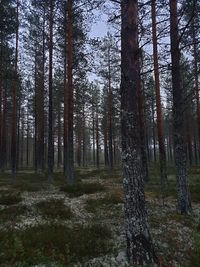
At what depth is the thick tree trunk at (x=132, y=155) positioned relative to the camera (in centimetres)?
652

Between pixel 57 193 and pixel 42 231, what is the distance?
7141 mm

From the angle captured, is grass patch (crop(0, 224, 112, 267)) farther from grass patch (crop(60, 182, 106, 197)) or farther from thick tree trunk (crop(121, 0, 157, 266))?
grass patch (crop(60, 182, 106, 197))

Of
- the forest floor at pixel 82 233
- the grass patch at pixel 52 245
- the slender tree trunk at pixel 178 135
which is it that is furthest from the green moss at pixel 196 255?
the slender tree trunk at pixel 178 135

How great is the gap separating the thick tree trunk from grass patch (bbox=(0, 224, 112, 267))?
1.13m

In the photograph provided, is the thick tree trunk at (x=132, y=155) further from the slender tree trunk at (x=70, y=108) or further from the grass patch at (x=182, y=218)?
the slender tree trunk at (x=70, y=108)

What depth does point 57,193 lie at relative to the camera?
1546 centimetres

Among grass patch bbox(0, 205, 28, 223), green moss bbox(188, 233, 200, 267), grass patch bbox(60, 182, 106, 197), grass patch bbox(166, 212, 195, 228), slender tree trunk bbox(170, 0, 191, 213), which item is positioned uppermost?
slender tree trunk bbox(170, 0, 191, 213)

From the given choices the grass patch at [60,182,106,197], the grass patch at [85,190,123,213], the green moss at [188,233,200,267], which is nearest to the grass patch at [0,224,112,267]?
the green moss at [188,233,200,267]

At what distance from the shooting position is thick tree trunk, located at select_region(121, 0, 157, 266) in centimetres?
652

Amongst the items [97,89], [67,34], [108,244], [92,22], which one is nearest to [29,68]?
[67,34]

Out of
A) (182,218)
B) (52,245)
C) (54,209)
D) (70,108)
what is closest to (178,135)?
(182,218)

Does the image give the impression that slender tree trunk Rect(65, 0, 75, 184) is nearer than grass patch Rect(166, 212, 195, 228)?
No

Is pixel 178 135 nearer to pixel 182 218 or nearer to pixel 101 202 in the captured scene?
pixel 182 218

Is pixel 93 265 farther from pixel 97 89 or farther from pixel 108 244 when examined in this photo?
pixel 97 89
